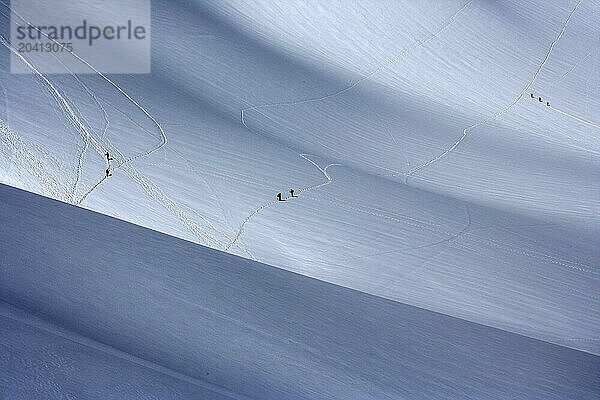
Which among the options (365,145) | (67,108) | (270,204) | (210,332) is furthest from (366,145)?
(210,332)

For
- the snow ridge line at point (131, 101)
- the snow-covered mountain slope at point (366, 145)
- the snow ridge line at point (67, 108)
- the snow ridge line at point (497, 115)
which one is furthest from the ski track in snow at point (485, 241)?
the snow ridge line at point (67, 108)

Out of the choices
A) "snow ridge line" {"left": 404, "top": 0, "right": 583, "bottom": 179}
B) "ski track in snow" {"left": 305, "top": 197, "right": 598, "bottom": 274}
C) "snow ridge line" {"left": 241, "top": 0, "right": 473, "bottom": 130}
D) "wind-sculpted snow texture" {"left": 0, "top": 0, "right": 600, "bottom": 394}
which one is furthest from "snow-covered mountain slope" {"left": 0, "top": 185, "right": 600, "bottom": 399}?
"snow ridge line" {"left": 241, "top": 0, "right": 473, "bottom": 130}

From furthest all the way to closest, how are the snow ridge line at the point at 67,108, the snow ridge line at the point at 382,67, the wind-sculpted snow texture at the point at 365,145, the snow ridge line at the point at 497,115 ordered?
the snow ridge line at the point at 382,67 → the snow ridge line at the point at 497,115 → the snow ridge line at the point at 67,108 → the wind-sculpted snow texture at the point at 365,145

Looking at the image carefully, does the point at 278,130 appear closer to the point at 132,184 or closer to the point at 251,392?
the point at 132,184

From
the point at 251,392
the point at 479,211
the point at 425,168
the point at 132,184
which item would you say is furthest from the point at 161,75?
the point at 251,392

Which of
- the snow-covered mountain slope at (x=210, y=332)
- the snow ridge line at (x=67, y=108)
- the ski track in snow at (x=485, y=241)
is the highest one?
the snow ridge line at (x=67, y=108)

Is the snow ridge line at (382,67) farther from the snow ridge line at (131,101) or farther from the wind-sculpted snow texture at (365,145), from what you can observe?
the snow ridge line at (131,101)
